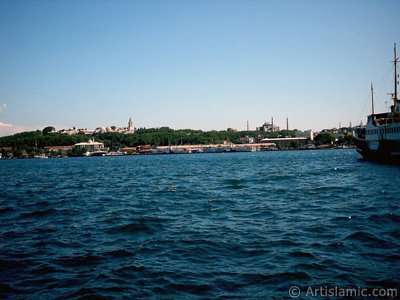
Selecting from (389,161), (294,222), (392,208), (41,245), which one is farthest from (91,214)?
(389,161)

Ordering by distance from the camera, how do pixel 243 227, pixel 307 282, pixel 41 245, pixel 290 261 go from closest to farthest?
pixel 307 282, pixel 290 261, pixel 41 245, pixel 243 227

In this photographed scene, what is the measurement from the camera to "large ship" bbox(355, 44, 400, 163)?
52375 mm

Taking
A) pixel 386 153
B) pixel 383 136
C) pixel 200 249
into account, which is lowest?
pixel 200 249

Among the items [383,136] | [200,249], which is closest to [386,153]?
[383,136]

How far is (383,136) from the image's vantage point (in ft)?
182

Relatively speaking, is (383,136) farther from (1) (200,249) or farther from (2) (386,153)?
(1) (200,249)

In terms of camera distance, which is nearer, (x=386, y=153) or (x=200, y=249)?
(x=200, y=249)

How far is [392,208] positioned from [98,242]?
15.5 metres

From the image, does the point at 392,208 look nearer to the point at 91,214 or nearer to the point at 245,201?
the point at 245,201

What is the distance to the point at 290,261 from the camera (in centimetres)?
1023

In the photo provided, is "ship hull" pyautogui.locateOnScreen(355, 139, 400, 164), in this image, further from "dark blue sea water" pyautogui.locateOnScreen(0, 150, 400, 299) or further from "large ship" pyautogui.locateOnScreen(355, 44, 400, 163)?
"dark blue sea water" pyautogui.locateOnScreen(0, 150, 400, 299)

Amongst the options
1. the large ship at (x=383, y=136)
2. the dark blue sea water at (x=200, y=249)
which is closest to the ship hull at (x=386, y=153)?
the large ship at (x=383, y=136)

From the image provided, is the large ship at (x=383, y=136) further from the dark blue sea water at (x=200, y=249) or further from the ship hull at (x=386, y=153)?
the dark blue sea water at (x=200, y=249)

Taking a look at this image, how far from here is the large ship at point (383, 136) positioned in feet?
172
